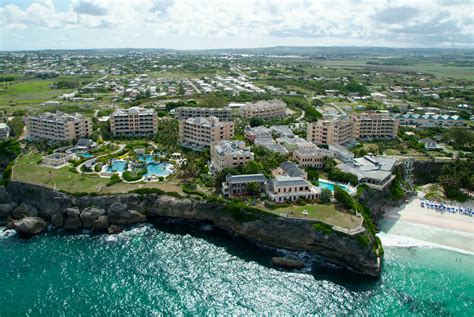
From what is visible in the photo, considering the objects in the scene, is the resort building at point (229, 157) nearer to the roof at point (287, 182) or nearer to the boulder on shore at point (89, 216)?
the roof at point (287, 182)

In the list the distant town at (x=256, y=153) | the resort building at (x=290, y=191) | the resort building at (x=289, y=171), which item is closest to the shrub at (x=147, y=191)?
the distant town at (x=256, y=153)

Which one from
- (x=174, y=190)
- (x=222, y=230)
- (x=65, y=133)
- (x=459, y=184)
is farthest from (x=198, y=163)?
(x=459, y=184)

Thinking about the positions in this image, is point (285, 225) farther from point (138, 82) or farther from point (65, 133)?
point (138, 82)

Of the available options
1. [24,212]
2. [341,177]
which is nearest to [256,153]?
[341,177]

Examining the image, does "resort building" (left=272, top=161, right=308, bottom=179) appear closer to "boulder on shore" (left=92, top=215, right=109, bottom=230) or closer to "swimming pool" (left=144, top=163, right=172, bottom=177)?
"swimming pool" (left=144, top=163, right=172, bottom=177)

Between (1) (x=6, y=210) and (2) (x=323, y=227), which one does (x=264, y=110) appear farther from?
(1) (x=6, y=210)

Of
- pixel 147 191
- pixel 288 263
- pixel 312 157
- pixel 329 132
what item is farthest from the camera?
pixel 329 132

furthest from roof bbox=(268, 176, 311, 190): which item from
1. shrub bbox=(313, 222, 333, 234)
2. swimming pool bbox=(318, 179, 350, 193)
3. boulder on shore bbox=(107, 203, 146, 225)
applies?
boulder on shore bbox=(107, 203, 146, 225)
